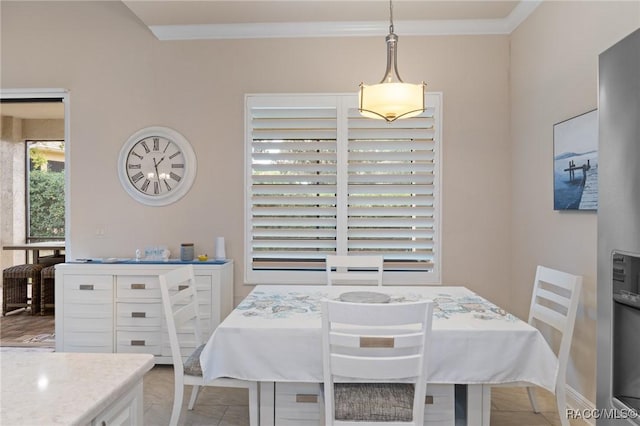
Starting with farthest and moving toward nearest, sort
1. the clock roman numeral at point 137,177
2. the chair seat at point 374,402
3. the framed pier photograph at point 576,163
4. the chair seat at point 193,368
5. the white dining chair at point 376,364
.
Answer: the clock roman numeral at point 137,177
the framed pier photograph at point 576,163
the chair seat at point 193,368
the chair seat at point 374,402
the white dining chair at point 376,364

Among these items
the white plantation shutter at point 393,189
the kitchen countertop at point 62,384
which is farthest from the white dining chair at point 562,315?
the kitchen countertop at point 62,384

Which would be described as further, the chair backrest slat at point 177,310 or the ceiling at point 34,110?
the ceiling at point 34,110

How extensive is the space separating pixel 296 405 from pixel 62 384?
1.38 metres

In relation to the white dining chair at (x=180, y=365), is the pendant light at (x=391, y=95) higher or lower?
higher

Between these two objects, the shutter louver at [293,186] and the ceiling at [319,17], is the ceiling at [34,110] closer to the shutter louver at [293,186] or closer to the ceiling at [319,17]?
the ceiling at [319,17]

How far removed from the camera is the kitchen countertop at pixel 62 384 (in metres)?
0.83

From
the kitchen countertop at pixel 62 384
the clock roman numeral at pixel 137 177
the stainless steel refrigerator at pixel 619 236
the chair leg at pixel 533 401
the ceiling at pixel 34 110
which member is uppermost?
the ceiling at pixel 34 110

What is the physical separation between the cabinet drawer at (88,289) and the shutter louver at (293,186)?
122 centimetres

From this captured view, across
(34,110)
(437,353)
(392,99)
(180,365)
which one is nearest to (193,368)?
(180,365)

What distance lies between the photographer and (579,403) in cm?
269

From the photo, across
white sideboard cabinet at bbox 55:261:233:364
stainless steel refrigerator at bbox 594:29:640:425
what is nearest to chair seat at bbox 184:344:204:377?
white sideboard cabinet at bbox 55:261:233:364

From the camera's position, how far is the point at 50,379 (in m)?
0.99

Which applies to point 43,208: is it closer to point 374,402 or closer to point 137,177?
point 137,177

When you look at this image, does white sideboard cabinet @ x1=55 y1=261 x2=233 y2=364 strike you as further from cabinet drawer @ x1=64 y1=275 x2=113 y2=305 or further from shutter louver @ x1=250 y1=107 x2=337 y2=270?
shutter louver @ x1=250 y1=107 x2=337 y2=270
